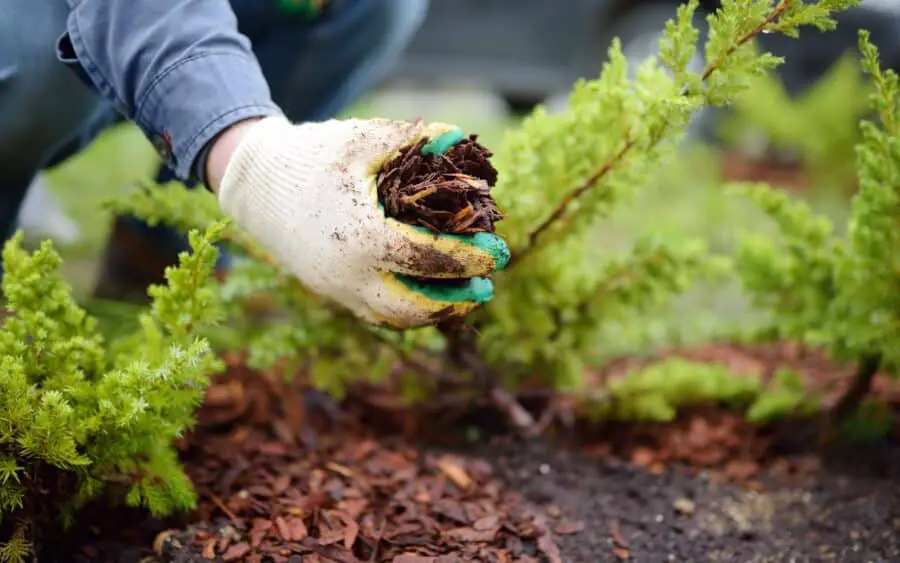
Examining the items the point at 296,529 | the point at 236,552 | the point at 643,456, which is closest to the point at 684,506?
the point at 643,456

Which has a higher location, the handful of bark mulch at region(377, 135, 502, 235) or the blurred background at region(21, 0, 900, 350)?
the blurred background at region(21, 0, 900, 350)

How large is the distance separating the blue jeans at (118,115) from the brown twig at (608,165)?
1.04m

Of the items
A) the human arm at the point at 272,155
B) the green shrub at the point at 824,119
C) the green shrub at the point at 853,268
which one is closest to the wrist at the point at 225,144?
the human arm at the point at 272,155

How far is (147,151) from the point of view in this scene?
15.5 feet

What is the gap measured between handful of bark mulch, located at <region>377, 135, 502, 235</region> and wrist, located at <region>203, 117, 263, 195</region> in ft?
0.97

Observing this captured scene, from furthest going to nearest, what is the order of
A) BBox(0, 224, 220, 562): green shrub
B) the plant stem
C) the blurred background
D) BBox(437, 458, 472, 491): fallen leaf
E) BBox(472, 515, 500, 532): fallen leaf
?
the blurred background, the plant stem, BBox(437, 458, 472, 491): fallen leaf, BBox(472, 515, 500, 532): fallen leaf, BBox(0, 224, 220, 562): green shrub

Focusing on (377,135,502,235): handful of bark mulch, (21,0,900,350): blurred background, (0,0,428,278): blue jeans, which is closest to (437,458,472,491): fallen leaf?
(377,135,502,235): handful of bark mulch

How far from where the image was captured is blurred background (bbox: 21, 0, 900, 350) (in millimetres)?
3801

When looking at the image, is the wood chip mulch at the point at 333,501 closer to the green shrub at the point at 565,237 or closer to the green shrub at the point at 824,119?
the green shrub at the point at 565,237

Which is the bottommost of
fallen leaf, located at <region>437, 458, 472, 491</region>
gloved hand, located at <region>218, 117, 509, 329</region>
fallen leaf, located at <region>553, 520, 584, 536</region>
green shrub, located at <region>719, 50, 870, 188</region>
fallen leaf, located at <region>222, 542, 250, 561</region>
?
fallen leaf, located at <region>222, 542, 250, 561</region>

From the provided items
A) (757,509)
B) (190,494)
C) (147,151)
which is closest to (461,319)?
(190,494)

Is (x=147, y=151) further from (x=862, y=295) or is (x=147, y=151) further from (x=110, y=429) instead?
(x=862, y=295)

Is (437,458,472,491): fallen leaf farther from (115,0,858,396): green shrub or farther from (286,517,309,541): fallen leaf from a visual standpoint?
(286,517,309,541): fallen leaf

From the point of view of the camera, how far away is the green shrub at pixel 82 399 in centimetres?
121
